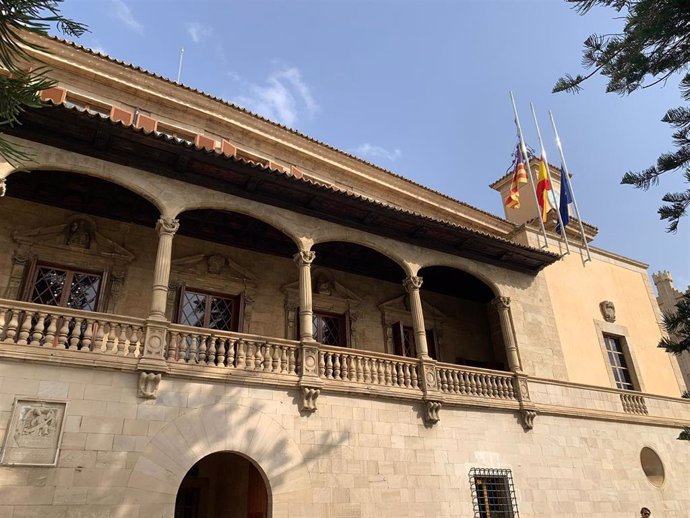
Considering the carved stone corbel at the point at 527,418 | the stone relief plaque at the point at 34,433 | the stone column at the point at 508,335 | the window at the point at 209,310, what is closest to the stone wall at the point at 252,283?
the window at the point at 209,310

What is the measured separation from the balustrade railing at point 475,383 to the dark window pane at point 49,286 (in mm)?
7873

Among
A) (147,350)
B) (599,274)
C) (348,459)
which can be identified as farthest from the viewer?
(599,274)

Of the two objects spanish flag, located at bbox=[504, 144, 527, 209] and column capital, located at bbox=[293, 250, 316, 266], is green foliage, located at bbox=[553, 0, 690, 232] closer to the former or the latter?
column capital, located at bbox=[293, 250, 316, 266]

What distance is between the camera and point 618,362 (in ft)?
49.8

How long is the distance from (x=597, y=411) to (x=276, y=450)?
889 centimetres

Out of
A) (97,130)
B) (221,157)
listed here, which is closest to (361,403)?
(221,157)

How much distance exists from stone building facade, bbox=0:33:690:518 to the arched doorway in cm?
5

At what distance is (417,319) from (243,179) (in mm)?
4893

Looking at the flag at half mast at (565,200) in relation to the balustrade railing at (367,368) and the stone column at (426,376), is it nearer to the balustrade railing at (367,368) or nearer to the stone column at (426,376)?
the stone column at (426,376)

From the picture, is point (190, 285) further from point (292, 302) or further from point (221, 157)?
point (221, 157)

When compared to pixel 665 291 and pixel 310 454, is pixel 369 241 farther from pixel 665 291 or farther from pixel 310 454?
pixel 665 291

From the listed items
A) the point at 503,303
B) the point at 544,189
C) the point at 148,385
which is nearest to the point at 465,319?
the point at 503,303

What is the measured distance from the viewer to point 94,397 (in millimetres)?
7500

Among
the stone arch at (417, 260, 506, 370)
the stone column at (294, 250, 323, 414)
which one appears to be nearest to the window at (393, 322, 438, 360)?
the stone arch at (417, 260, 506, 370)
